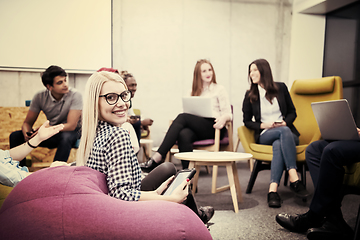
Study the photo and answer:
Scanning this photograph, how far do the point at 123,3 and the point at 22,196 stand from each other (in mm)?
4380

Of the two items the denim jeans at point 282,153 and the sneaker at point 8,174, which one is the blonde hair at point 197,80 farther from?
the sneaker at point 8,174

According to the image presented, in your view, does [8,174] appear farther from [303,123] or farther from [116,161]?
[303,123]

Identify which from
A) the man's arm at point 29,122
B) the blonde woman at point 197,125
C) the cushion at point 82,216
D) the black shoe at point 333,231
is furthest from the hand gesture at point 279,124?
the man's arm at point 29,122

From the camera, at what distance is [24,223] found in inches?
29.5

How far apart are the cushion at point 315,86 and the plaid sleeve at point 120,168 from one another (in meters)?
2.38

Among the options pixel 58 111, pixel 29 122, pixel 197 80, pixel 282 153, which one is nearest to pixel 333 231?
pixel 282 153

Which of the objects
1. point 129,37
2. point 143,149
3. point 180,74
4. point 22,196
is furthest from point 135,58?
point 22,196

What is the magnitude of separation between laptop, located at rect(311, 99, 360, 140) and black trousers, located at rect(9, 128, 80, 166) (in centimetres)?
201

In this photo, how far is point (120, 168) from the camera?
945 millimetres

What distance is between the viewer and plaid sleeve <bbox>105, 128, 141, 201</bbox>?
3.07 feet

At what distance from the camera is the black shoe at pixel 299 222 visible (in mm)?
1605

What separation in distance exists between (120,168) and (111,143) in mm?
93

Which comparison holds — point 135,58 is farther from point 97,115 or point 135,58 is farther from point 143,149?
point 97,115

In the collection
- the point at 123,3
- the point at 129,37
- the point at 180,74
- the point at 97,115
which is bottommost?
the point at 97,115
